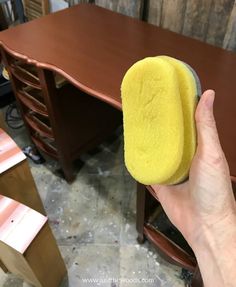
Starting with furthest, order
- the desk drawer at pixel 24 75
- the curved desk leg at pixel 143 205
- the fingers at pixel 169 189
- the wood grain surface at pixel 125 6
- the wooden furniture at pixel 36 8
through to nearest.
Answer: the wooden furniture at pixel 36 8 → the wood grain surface at pixel 125 6 → the desk drawer at pixel 24 75 → the curved desk leg at pixel 143 205 → the fingers at pixel 169 189

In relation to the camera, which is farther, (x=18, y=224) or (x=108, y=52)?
(x=108, y=52)

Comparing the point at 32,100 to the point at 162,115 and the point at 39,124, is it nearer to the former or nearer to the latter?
the point at 39,124

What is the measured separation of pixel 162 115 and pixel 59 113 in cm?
71

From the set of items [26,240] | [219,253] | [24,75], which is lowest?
[26,240]

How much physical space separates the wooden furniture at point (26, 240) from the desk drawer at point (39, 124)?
43 centimetres

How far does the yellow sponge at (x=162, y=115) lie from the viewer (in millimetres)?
450

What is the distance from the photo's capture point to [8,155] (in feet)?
3.04

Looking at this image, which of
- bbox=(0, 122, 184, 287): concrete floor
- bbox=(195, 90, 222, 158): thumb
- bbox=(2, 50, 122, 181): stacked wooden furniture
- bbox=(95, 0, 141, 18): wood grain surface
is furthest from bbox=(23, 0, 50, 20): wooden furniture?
bbox=(195, 90, 222, 158): thumb

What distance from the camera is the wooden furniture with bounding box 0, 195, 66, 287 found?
76 cm

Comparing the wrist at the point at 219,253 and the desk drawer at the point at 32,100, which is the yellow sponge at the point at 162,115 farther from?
the desk drawer at the point at 32,100

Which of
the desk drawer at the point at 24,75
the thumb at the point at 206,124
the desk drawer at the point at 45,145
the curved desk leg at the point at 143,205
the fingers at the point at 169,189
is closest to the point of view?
the thumb at the point at 206,124

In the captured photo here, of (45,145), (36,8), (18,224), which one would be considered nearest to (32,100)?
(45,145)

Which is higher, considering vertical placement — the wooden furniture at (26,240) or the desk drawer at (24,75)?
the desk drawer at (24,75)

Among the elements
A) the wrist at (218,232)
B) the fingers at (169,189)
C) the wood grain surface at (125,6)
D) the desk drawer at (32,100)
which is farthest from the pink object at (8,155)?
the wood grain surface at (125,6)
